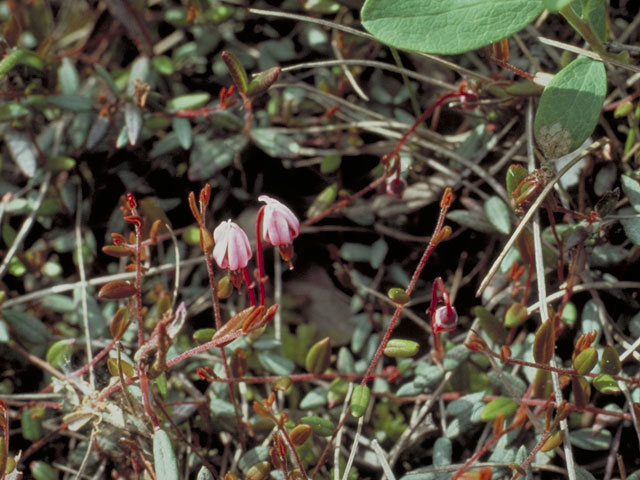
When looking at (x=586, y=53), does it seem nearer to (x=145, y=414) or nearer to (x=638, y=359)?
(x=638, y=359)

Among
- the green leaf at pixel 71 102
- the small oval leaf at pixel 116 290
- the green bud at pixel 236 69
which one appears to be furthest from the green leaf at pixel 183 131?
the small oval leaf at pixel 116 290

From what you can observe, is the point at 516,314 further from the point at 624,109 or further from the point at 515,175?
the point at 624,109

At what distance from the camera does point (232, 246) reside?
4.52 feet

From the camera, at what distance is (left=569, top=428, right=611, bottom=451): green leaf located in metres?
1.61

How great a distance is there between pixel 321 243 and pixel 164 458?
943mm

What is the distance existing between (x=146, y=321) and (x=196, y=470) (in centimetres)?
45

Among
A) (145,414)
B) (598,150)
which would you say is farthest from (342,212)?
(145,414)

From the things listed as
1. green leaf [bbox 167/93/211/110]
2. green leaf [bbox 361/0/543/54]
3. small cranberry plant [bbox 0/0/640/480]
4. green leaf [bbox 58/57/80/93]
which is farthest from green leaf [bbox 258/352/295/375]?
green leaf [bbox 58/57/80/93]

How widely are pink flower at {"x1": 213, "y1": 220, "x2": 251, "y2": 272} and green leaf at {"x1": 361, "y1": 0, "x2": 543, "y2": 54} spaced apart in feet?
1.55

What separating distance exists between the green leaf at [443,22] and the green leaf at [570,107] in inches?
7.8

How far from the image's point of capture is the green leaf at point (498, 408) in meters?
1.53

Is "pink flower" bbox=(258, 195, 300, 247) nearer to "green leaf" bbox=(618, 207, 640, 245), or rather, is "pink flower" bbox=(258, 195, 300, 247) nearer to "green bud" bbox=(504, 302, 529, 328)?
"green bud" bbox=(504, 302, 529, 328)

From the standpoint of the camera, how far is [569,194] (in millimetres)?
1848

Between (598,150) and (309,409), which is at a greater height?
(598,150)
